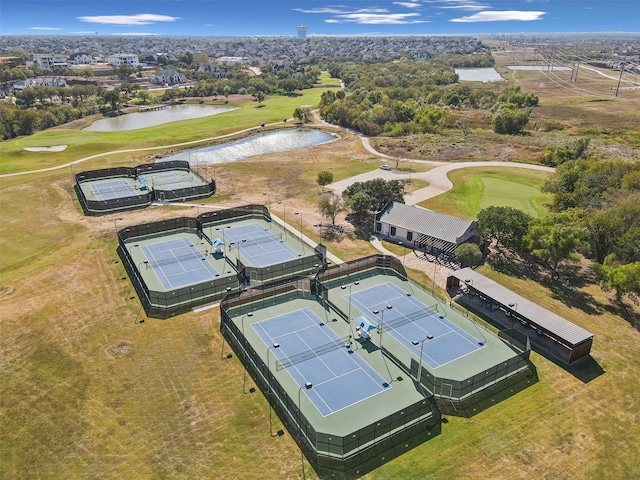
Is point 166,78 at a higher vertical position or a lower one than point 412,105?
higher

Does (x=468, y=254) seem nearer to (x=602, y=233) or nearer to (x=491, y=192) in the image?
(x=602, y=233)

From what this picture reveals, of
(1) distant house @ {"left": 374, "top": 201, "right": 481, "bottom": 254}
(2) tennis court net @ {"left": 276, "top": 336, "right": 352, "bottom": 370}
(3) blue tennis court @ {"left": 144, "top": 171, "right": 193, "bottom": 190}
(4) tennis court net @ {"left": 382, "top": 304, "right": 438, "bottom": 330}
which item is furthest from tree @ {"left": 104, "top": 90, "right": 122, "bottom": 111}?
(4) tennis court net @ {"left": 382, "top": 304, "right": 438, "bottom": 330}

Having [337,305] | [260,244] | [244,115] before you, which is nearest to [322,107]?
[244,115]

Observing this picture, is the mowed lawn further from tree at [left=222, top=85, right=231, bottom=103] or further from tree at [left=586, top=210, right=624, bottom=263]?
tree at [left=222, top=85, right=231, bottom=103]

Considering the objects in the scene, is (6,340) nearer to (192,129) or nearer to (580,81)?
(192,129)

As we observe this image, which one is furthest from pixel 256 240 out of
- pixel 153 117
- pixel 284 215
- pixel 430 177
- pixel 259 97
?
pixel 259 97

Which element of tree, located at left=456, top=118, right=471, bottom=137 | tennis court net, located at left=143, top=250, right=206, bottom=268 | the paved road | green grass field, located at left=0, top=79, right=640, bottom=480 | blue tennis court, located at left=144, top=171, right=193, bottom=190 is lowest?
green grass field, located at left=0, top=79, right=640, bottom=480
